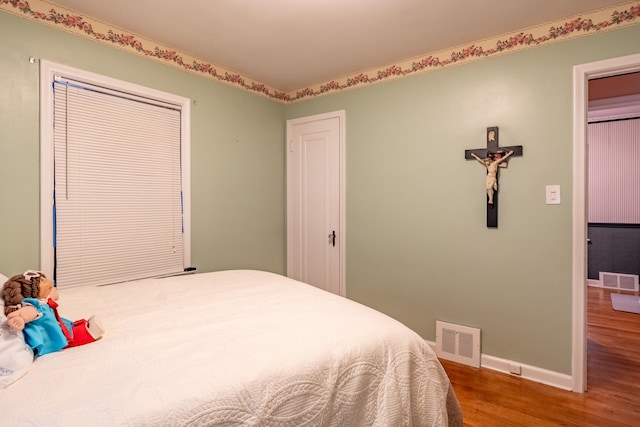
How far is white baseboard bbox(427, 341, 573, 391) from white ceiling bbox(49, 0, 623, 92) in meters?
2.33

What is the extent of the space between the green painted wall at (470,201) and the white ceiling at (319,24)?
0.26 m

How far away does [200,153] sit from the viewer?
2861 mm

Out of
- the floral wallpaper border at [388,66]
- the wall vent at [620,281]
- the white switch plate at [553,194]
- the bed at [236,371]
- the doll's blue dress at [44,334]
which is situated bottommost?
the wall vent at [620,281]

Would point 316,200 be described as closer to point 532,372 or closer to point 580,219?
point 580,219

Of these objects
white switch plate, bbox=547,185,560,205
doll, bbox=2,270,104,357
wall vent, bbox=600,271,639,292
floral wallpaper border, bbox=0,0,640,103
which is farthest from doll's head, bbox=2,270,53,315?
wall vent, bbox=600,271,639,292

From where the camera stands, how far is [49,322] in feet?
3.84

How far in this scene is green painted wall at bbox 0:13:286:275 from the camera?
194cm

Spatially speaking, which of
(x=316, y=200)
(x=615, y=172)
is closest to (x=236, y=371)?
(x=316, y=200)

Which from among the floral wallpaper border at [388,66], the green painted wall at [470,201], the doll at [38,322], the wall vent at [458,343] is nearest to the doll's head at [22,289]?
the doll at [38,322]

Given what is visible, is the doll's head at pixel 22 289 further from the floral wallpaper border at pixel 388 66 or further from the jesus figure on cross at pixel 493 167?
the jesus figure on cross at pixel 493 167

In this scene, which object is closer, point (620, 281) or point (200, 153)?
point (200, 153)

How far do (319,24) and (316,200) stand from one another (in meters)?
1.64

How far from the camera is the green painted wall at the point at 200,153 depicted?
1.94 metres

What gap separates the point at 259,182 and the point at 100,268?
1552 mm
